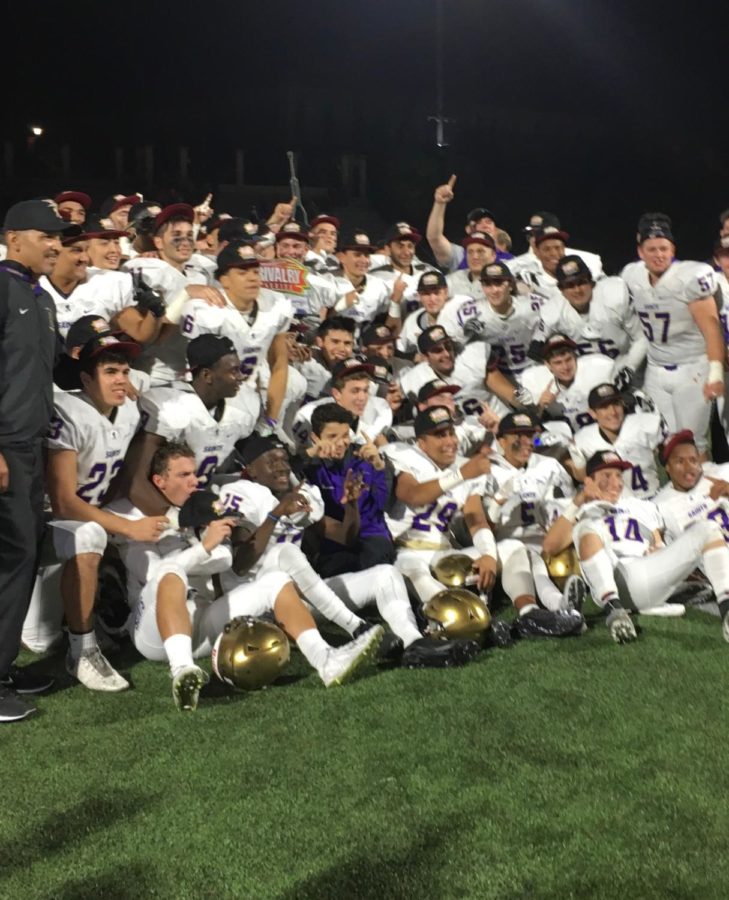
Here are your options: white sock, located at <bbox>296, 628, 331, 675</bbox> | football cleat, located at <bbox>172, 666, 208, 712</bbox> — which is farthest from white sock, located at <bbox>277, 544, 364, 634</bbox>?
football cleat, located at <bbox>172, 666, 208, 712</bbox>

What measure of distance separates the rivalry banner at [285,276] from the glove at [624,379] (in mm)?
2308

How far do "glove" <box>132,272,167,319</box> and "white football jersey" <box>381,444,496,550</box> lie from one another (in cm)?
162

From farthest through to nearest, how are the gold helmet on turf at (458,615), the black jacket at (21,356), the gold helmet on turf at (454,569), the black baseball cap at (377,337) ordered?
the black baseball cap at (377,337) < the gold helmet on turf at (454,569) < the gold helmet on turf at (458,615) < the black jacket at (21,356)

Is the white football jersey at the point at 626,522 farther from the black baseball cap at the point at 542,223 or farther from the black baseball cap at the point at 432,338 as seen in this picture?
the black baseball cap at the point at 542,223

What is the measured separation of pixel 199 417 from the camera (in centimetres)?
492

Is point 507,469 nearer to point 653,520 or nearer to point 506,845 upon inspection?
point 653,520

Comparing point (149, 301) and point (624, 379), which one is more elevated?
point (149, 301)

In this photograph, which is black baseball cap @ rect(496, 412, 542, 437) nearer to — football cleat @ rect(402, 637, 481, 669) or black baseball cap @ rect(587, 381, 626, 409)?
black baseball cap @ rect(587, 381, 626, 409)

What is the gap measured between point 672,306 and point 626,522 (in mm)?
1837

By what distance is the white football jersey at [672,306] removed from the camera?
250 inches

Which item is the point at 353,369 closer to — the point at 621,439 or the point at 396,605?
the point at 396,605

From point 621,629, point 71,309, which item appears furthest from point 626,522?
point 71,309

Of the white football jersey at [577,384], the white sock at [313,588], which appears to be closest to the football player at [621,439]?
the white football jersey at [577,384]

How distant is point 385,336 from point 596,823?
177 inches
